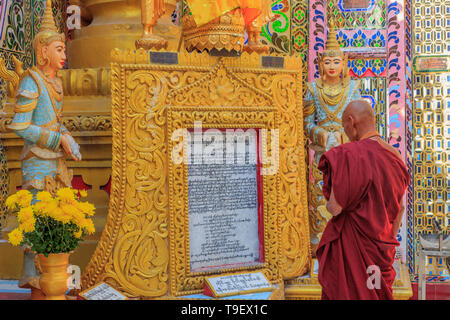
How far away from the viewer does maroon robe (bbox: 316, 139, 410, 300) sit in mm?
3477

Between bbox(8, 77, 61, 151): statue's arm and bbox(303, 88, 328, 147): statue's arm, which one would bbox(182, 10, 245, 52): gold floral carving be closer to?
bbox(303, 88, 328, 147): statue's arm

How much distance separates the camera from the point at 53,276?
3688 millimetres

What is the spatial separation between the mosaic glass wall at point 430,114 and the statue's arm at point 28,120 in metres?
3.81

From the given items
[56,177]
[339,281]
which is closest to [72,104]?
[56,177]

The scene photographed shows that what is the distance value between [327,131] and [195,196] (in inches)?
58.9

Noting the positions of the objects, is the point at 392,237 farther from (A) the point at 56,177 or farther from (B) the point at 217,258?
(A) the point at 56,177

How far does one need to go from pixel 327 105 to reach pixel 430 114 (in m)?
1.52

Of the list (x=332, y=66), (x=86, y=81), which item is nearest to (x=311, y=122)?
(x=332, y=66)

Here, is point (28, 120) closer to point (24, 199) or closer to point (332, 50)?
point (24, 199)

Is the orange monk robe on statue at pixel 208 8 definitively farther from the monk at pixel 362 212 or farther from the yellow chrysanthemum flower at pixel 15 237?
the yellow chrysanthemum flower at pixel 15 237

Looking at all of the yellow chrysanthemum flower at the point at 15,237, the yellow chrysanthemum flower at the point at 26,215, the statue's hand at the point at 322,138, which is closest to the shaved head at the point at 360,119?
the statue's hand at the point at 322,138

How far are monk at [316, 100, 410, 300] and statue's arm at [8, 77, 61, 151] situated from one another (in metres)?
1.93
